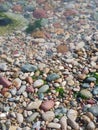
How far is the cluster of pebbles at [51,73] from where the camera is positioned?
698 cm

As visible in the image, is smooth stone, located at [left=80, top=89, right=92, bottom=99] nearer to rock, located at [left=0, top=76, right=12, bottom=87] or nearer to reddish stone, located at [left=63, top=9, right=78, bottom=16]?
rock, located at [left=0, top=76, right=12, bottom=87]

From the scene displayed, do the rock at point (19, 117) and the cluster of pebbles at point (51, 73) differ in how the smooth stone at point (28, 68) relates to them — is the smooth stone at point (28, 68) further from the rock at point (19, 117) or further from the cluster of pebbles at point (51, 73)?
the rock at point (19, 117)

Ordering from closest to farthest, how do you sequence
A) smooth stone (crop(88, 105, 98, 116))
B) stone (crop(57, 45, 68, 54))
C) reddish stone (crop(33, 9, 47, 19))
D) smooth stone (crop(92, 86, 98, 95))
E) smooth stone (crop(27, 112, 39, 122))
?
smooth stone (crop(27, 112, 39, 122)) → smooth stone (crop(88, 105, 98, 116)) → smooth stone (crop(92, 86, 98, 95)) → stone (crop(57, 45, 68, 54)) → reddish stone (crop(33, 9, 47, 19))

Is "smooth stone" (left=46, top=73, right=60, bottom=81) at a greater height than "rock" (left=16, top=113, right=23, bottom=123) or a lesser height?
greater

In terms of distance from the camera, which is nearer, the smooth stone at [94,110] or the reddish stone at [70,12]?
the smooth stone at [94,110]

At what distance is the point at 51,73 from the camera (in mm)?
8156

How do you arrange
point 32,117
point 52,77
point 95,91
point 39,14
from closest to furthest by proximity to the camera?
1. point 32,117
2. point 95,91
3. point 52,77
4. point 39,14

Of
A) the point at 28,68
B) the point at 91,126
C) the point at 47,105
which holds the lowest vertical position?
the point at 91,126

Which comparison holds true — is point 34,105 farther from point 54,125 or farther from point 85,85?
point 85,85

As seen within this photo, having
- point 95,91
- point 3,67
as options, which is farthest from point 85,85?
point 3,67

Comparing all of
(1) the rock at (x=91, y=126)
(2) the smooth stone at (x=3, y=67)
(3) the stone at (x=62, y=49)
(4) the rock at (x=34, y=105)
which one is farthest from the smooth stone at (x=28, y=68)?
(1) the rock at (x=91, y=126)

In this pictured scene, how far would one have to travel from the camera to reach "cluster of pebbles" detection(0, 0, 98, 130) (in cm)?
698

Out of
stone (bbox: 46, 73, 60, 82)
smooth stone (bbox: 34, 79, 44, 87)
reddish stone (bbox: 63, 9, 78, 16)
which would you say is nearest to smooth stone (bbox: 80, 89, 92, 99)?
stone (bbox: 46, 73, 60, 82)

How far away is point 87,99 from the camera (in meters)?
7.50
